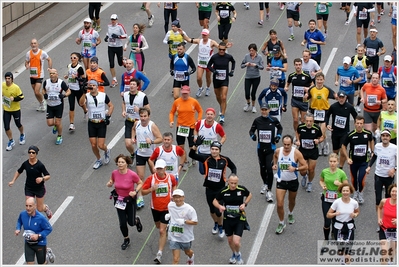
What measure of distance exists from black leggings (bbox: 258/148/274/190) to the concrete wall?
430 inches

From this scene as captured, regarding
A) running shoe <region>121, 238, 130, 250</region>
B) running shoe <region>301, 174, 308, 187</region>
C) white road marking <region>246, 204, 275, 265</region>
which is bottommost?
running shoe <region>121, 238, 130, 250</region>

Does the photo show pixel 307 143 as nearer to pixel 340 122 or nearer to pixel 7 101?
pixel 340 122

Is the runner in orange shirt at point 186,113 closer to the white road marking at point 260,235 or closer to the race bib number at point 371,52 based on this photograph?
the white road marking at point 260,235

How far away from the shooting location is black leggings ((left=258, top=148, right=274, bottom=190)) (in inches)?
623

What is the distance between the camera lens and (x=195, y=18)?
25.9 metres

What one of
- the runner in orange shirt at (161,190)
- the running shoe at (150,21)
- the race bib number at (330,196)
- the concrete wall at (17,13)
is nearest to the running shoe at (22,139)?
the runner in orange shirt at (161,190)

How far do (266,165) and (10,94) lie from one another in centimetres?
570

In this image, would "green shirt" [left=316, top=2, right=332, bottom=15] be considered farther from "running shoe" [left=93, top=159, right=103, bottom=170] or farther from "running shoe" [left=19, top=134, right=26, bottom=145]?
"running shoe" [left=19, top=134, right=26, bottom=145]

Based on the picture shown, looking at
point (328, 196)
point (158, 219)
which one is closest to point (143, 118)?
point (158, 219)

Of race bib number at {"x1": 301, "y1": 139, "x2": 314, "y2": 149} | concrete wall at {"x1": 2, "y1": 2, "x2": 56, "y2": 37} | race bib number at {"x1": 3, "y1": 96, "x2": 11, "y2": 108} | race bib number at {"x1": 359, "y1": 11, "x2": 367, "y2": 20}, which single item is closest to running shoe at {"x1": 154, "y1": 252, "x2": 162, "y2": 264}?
race bib number at {"x1": 301, "y1": 139, "x2": 314, "y2": 149}

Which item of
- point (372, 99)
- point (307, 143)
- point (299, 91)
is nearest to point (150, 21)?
point (299, 91)

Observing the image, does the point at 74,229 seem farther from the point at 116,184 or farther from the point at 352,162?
the point at 352,162

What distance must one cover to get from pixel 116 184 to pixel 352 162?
14.2ft

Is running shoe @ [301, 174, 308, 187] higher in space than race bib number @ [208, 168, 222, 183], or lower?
lower
